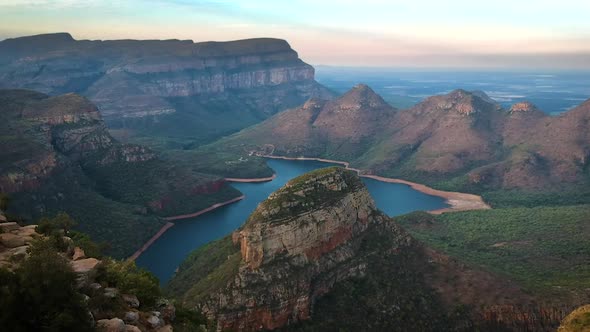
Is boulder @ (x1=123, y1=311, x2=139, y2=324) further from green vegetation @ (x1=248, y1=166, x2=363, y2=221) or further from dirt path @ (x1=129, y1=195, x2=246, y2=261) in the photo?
dirt path @ (x1=129, y1=195, x2=246, y2=261)

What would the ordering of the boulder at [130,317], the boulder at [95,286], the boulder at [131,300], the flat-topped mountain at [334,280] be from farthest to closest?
the flat-topped mountain at [334,280] → the boulder at [131,300] → the boulder at [95,286] → the boulder at [130,317]

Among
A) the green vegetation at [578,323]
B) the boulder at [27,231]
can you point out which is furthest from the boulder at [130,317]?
the green vegetation at [578,323]

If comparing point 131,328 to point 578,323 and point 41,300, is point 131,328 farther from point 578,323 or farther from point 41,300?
point 578,323

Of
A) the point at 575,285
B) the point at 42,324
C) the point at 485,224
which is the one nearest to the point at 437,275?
the point at 575,285

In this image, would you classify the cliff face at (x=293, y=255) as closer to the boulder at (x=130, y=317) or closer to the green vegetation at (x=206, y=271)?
the green vegetation at (x=206, y=271)

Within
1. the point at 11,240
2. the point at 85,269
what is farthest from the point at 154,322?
the point at 11,240
